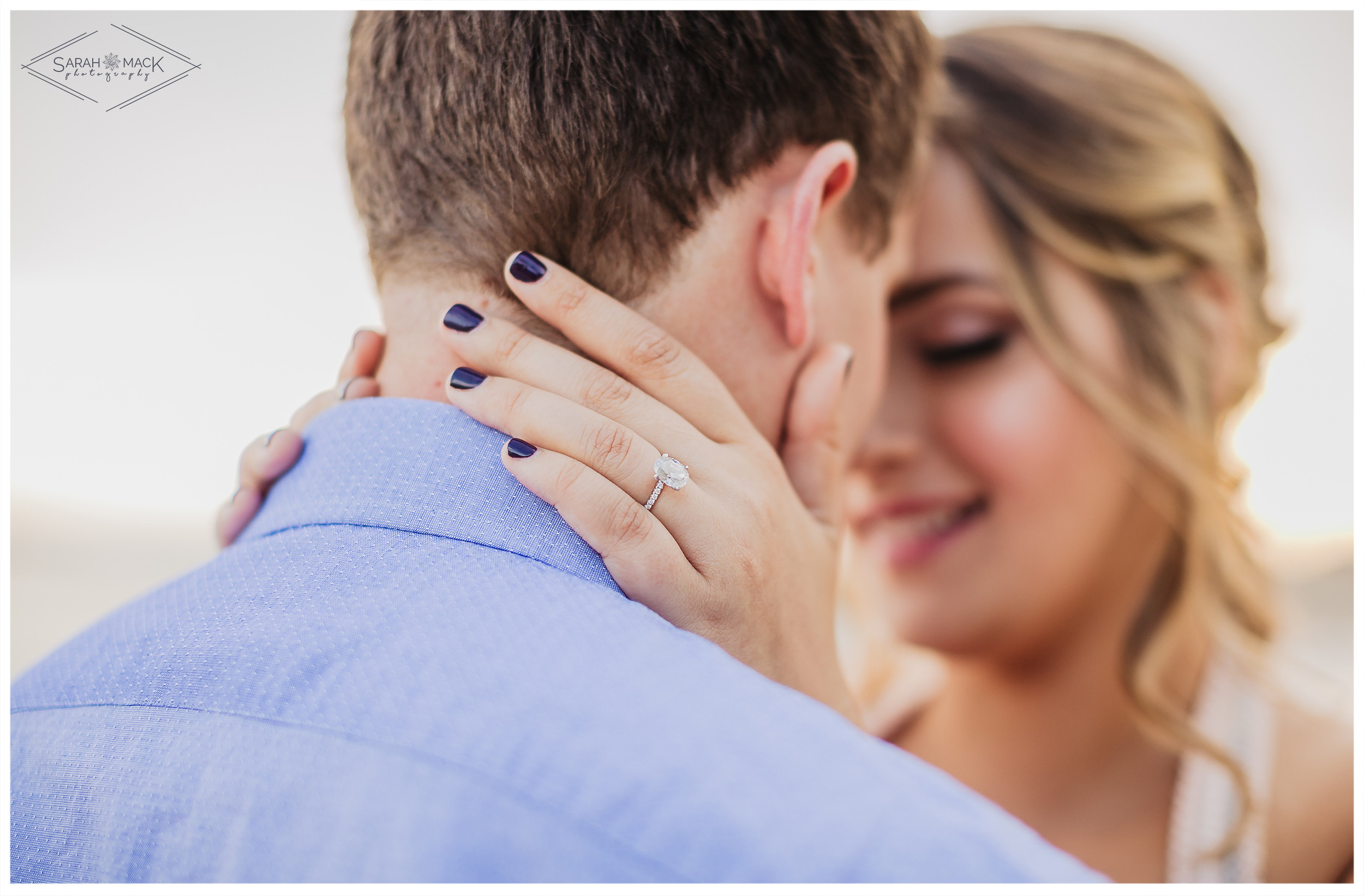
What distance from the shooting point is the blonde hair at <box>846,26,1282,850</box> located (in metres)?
1.91

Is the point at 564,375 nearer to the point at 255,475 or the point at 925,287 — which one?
the point at 255,475

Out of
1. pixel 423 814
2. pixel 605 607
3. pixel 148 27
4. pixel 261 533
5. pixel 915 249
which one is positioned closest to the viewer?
pixel 423 814

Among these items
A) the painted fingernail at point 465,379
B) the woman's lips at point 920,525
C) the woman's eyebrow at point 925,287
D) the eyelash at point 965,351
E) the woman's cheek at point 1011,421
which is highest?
the painted fingernail at point 465,379

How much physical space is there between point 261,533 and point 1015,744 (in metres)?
1.92

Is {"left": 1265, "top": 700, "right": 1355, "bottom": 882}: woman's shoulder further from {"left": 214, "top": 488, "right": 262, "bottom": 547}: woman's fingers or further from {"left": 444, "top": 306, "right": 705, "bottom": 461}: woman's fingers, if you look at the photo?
{"left": 214, "top": 488, "right": 262, "bottom": 547}: woman's fingers

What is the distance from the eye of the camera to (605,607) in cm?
76

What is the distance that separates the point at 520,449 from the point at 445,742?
0.30 metres

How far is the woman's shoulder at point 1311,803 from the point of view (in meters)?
1.73

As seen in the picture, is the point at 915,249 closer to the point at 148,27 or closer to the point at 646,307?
the point at 646,307

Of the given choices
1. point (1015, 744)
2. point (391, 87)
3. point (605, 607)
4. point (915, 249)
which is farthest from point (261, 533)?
point (1015, 744)

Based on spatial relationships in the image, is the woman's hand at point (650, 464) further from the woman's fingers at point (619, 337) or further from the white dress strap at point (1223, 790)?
the white dress strap at point (1223, 790)

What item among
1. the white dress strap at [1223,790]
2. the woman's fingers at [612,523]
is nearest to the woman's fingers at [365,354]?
the woman's fingers at [612,523]

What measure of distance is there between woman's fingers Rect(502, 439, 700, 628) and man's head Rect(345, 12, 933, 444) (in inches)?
8.4

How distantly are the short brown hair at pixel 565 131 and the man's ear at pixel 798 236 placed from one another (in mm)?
53
